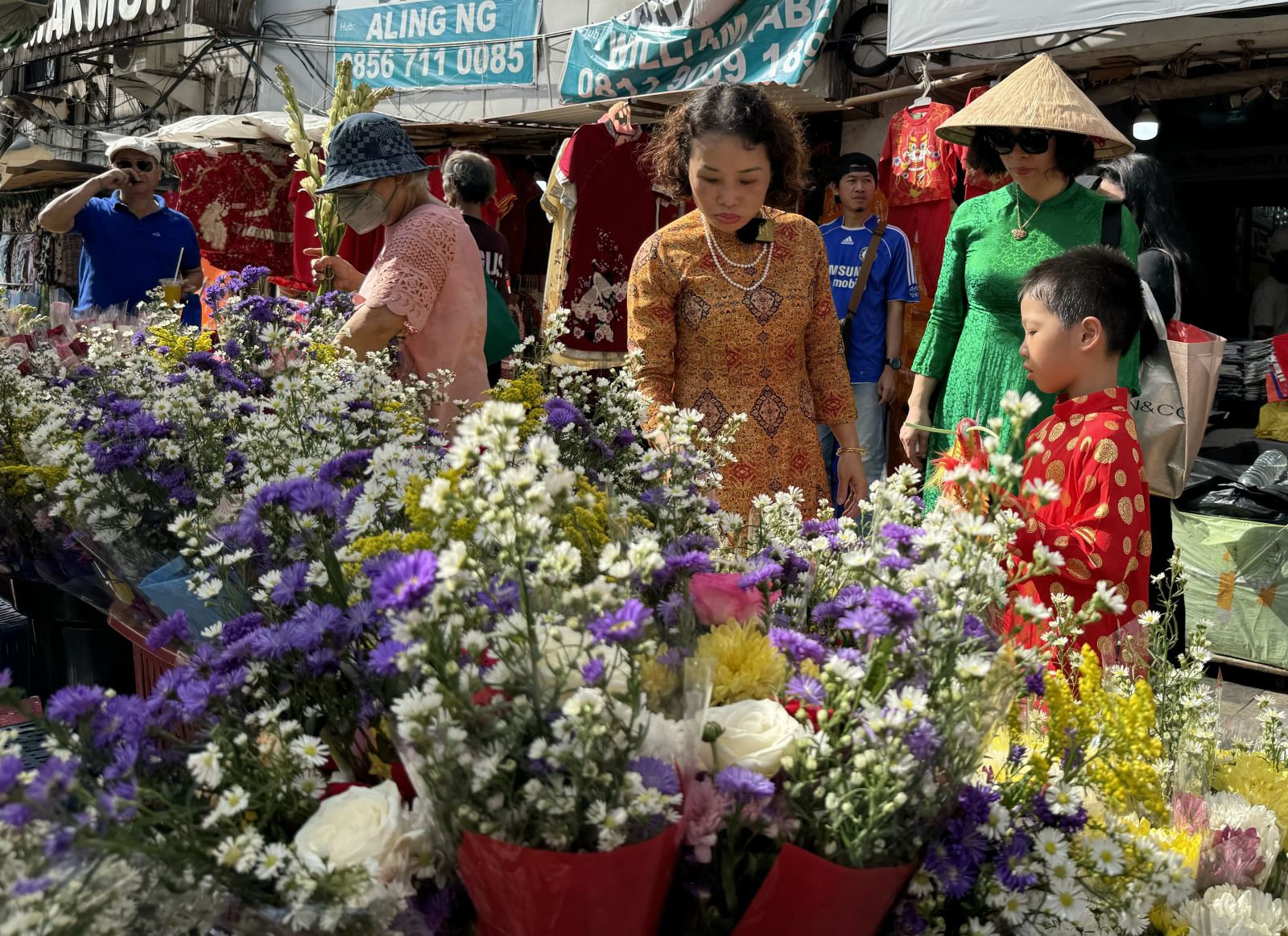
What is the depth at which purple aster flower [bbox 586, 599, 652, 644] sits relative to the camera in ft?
3.06

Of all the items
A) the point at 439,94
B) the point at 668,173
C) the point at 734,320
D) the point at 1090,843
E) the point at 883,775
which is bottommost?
the point at 1090,843

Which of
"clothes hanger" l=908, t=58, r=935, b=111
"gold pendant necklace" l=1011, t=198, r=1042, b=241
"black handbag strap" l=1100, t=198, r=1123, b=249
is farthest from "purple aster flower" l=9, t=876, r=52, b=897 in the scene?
"clothes hanger" l=908, t=58, r=935, b=111

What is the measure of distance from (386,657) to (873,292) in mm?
4684

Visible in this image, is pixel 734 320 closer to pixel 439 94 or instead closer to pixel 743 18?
pixel 743 18

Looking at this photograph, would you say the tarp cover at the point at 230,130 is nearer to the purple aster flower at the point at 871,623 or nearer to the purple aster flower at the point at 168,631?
the purple aster flower at the point at 168,631

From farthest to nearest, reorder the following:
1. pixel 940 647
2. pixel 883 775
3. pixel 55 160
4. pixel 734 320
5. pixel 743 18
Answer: pixel 55 160 < pixel 743 18 < pixel 734 320 < pixel 940 647 < pixel 883 775

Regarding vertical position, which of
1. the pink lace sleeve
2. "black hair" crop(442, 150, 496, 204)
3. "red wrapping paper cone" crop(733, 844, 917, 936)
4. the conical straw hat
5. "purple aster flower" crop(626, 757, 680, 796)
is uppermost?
the conical straw hat

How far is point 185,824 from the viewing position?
0.96m

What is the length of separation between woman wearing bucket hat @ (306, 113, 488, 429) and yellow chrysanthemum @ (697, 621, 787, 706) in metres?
1.84

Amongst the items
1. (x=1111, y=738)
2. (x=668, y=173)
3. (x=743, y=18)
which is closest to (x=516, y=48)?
(x=743, y=18)

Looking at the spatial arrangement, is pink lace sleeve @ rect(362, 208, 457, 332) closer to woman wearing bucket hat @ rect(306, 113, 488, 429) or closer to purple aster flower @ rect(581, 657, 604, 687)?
woman wearing bucket hat @ rect(306, 113, 488, 429)

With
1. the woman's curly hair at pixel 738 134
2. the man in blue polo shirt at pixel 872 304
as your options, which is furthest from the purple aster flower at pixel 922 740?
the man in blue polo shirt at pixel 872 304

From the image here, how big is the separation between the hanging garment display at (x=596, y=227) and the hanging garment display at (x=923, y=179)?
1166mm

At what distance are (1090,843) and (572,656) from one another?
0.52 metres
